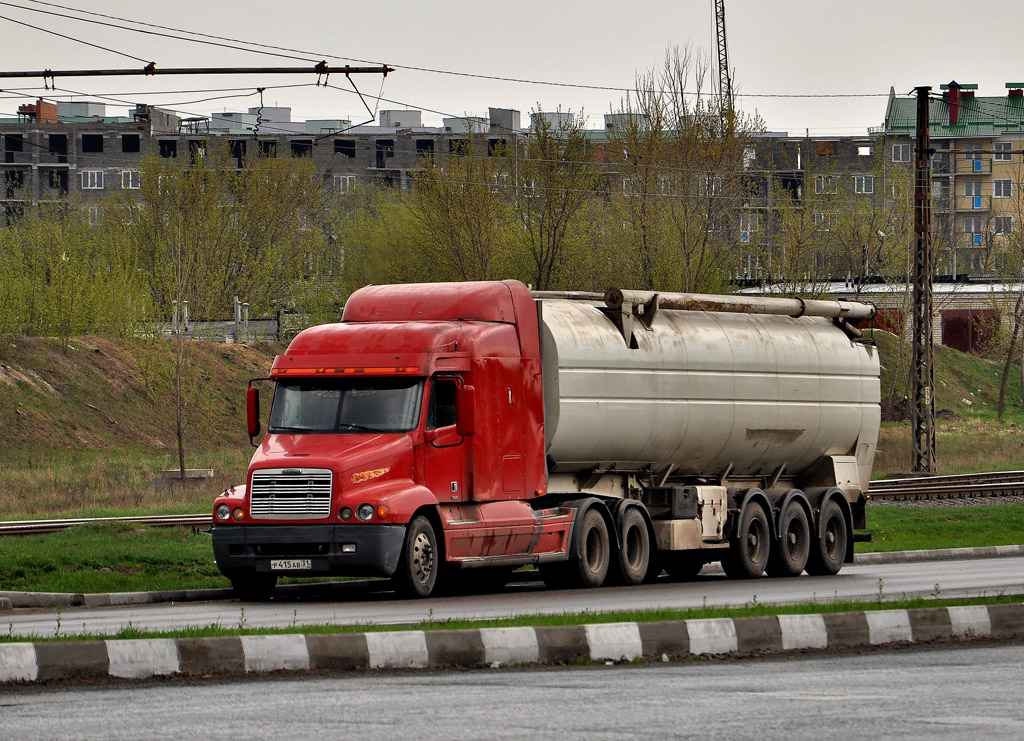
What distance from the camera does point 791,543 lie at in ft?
78.0

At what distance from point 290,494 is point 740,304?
8.03 meters

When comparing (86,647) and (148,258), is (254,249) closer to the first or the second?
(148,258)

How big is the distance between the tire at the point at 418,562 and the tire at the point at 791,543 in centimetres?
637

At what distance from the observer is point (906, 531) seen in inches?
1268

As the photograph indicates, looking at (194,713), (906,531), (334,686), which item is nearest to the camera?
(194,713)

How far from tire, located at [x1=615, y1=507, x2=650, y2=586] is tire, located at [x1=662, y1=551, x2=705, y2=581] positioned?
1672mm

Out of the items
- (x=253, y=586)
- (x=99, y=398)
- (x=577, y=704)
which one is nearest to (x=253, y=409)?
(x=253, y=586)

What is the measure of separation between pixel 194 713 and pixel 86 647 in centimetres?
210

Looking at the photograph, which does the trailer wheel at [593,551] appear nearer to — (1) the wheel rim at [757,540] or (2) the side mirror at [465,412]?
(2) the side mirror at [465,412]

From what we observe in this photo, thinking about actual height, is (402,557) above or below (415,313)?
below

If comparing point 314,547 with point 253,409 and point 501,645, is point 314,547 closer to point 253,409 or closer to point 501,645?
point 253,409

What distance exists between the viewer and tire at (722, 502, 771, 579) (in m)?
22.7

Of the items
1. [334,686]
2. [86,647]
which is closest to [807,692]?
[334,686]

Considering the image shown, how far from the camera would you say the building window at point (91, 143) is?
119 m
